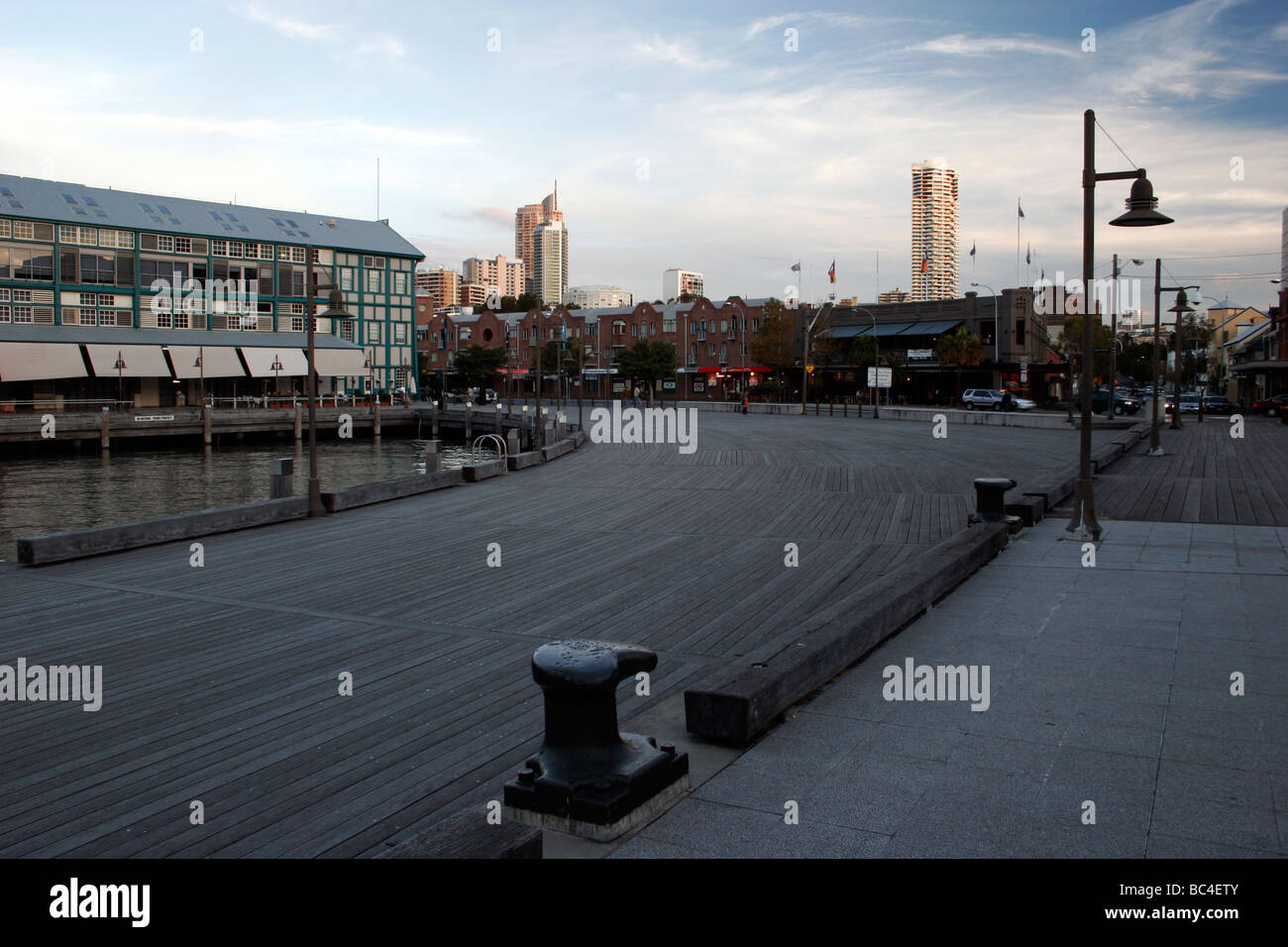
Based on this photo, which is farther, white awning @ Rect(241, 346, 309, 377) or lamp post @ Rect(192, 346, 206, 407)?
white awning @ Rect(241, 346, 309, 377)

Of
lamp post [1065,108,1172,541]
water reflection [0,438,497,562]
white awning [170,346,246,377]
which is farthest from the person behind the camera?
white awning [170,346,246,377]

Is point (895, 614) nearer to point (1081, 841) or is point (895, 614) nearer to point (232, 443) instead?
point (1081, 841)

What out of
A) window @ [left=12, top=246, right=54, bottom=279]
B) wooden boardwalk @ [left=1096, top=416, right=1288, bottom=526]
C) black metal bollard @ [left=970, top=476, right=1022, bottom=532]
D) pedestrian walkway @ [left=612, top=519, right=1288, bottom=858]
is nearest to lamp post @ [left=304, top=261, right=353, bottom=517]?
black metal bollard @ [left=970, top=476, right=1022, bottom=532]

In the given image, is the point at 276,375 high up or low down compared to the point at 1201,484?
up

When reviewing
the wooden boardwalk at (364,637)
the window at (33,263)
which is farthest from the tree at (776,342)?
the wooden boardwalk at (364,637)

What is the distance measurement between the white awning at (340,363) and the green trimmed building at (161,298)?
4.1 inches

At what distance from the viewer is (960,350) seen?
70.9 meters

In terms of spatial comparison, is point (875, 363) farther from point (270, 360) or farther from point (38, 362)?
point (38, 362)

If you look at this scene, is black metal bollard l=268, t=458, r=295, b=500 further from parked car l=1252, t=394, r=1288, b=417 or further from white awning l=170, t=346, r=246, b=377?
parked car l=1252, t=394, r=1288, b=417

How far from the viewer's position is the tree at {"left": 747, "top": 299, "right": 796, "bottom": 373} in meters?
82.8

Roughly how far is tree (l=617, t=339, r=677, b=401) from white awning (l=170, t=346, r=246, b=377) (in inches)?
1424

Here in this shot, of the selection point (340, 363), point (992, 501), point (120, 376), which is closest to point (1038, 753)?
point (992, 501)

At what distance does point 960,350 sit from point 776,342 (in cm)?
1693
